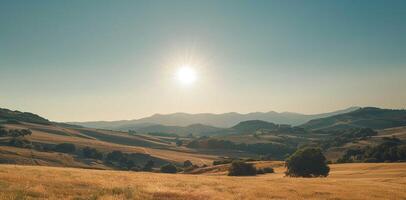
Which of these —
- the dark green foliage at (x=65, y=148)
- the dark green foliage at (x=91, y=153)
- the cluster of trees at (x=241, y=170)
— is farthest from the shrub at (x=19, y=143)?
the cluster of trees at (x=241, y=170)

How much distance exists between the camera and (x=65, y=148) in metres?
148

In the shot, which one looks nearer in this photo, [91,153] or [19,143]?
[19,143]

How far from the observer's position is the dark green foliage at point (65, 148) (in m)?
147

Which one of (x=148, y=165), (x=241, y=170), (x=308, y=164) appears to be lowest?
(x=148, y=165)

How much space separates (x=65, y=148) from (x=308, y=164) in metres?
104

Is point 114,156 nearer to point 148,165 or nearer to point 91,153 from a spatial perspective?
point 91,153

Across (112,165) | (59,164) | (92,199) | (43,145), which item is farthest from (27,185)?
(43,145)

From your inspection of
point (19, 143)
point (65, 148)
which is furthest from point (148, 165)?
point (19, 143)

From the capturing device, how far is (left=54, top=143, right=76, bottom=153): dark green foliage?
14712cm

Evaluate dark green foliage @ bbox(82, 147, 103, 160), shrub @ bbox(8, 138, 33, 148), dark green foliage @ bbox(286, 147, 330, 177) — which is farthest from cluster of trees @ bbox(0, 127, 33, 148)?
dark green foliage @ bbox(286, 147, 330, 177)

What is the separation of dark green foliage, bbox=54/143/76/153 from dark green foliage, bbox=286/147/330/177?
99652 millimetres

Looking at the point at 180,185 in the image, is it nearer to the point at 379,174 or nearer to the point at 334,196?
the point at 334,196

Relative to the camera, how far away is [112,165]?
5384 inches

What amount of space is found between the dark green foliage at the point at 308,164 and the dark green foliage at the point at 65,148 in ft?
327
